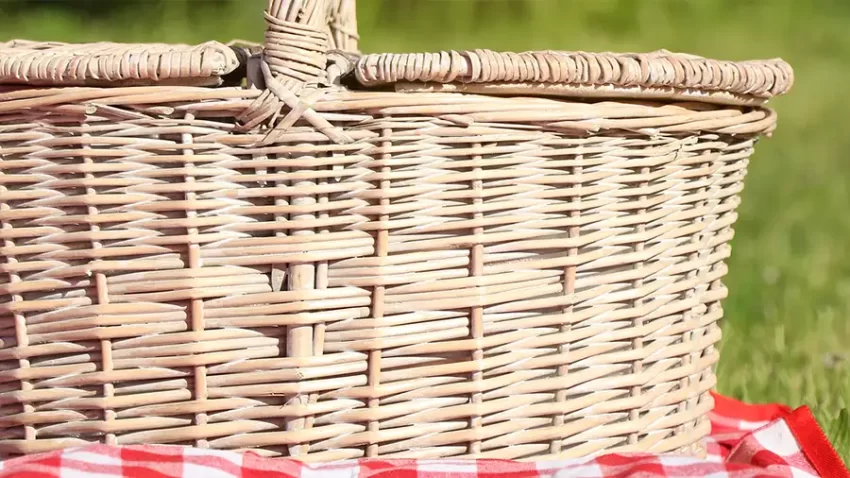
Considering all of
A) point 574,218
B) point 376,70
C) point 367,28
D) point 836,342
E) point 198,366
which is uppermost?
point 367,28

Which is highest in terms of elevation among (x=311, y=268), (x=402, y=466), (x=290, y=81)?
(x=290, y=81)

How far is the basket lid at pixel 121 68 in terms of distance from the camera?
2.24 feet

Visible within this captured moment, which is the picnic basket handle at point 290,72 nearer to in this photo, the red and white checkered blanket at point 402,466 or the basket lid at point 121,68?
the basket lid at point 121,68

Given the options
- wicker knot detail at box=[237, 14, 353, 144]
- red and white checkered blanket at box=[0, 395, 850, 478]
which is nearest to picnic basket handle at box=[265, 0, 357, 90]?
wicker knot detail at box=[237, 14, 353, 144]

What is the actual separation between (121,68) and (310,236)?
0.61ft

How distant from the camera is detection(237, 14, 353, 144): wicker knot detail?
68 centimetres

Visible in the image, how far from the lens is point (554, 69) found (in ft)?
2.35

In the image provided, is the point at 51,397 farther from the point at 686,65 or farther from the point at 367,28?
the point at 367,28

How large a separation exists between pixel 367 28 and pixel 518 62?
230cm

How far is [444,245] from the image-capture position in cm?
73

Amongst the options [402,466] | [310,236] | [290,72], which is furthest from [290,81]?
[402,466]

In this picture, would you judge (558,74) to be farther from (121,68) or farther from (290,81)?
(121,68)

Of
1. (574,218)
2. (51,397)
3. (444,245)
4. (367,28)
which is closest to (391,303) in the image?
(444,245)

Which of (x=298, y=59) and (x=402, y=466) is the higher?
(x=298, y=59)
